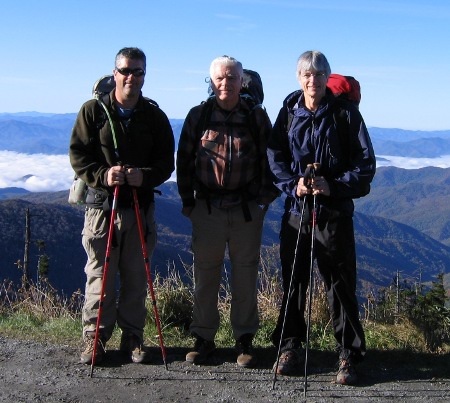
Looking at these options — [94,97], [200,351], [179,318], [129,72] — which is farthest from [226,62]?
[179,318]

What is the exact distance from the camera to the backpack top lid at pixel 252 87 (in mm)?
5293

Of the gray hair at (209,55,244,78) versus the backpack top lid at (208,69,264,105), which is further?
the backpack top lid at (208,69,264,105)

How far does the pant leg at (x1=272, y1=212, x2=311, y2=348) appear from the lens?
4.95 meters

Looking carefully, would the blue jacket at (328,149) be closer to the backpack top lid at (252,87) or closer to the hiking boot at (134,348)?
the backpack top lid at (252,87)

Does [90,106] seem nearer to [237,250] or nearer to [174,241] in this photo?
[237,250]

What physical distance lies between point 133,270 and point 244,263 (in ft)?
2.95

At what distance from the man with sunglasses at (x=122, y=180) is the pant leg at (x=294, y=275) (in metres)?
1.06

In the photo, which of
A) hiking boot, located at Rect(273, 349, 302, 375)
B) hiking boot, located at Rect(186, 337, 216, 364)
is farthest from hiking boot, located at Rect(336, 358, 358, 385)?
hiking boot, located at Rect(186, 337, 216, 364)

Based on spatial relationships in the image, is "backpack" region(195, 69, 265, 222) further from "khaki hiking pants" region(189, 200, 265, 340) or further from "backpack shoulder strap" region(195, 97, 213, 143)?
"khaki hiking pants" region(189, 200, 265, 340)

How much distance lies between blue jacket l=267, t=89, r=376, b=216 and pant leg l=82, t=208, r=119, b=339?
1434 millimetres

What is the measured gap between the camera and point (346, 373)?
4805mm

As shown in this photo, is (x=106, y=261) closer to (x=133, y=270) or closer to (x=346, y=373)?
(x=133, y=270)

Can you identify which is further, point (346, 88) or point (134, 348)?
point (134, 348)

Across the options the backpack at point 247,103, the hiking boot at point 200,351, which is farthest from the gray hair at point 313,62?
the hiking boot at point 200,351
